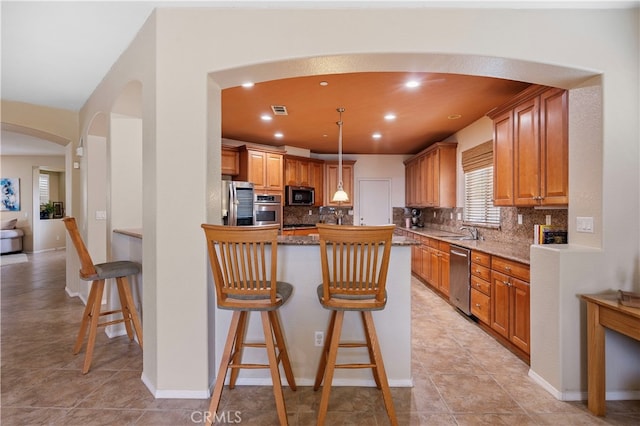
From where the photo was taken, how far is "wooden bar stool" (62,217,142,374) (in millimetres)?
2502

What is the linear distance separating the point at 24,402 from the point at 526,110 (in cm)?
460

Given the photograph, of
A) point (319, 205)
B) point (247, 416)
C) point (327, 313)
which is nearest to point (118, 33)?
point (327, 313)

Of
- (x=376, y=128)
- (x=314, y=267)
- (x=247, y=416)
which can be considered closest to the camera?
(x=247, y=416)

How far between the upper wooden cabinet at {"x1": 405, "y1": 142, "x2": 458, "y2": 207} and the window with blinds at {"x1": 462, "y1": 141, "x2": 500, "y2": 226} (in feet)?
0.93

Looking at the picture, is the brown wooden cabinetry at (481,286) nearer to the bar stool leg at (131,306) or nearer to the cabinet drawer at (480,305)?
the cabinet drawer at (480,305)

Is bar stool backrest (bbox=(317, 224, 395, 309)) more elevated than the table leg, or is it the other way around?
bar stool backrest (bbox=(317, 224, 395, 309))

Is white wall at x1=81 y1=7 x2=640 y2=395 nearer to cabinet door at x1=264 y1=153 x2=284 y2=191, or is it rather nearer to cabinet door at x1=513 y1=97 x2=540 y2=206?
cabinet door at x1=513 y1=97 x2=540 y2=206

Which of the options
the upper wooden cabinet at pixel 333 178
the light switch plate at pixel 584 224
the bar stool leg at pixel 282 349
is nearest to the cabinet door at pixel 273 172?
the upper wooden cabinet at pixel 333 178

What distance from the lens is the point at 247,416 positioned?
193 centimetres

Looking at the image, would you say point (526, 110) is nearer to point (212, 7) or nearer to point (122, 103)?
point (212, 7)

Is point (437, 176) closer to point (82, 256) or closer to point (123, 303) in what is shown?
point (123, 303)

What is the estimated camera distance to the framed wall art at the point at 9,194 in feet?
27.2

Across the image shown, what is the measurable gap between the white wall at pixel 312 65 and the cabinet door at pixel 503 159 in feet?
3.11

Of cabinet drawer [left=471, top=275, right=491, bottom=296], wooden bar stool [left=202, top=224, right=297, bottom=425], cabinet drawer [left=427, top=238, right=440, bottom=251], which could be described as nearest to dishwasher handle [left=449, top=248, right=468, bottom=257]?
cabinet drawer [left=471, top=275, right=491, bottom=296]
